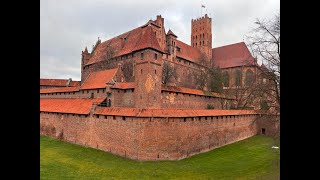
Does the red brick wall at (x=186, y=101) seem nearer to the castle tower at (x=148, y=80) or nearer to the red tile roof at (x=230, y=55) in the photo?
the castle tower at (x=148, y=80)

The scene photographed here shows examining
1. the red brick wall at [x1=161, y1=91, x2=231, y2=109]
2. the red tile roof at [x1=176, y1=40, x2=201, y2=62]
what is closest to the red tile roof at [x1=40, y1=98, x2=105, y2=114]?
the red brick wall at [x1=161, y1=91, x2=231, y2=109]

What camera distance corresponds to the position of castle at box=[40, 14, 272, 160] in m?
19.5

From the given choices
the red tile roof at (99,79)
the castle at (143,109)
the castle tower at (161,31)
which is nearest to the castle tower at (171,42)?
the castle at (143,109)

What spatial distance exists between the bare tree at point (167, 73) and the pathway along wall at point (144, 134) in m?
10.3

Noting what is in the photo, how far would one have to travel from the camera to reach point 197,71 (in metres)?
41.9

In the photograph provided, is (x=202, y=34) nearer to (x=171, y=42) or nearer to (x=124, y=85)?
(x=171, y=42)

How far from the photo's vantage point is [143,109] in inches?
778

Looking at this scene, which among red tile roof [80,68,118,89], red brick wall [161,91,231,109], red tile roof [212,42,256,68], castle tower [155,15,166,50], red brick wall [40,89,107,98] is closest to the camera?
red brick wall [161,91,231,109]

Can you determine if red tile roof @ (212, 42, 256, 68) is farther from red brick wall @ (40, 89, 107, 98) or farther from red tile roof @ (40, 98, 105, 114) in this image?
red tile roof @ (40, 98, 105, 114)

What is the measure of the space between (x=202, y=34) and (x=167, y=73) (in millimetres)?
21490

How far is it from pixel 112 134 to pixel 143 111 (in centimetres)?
347
